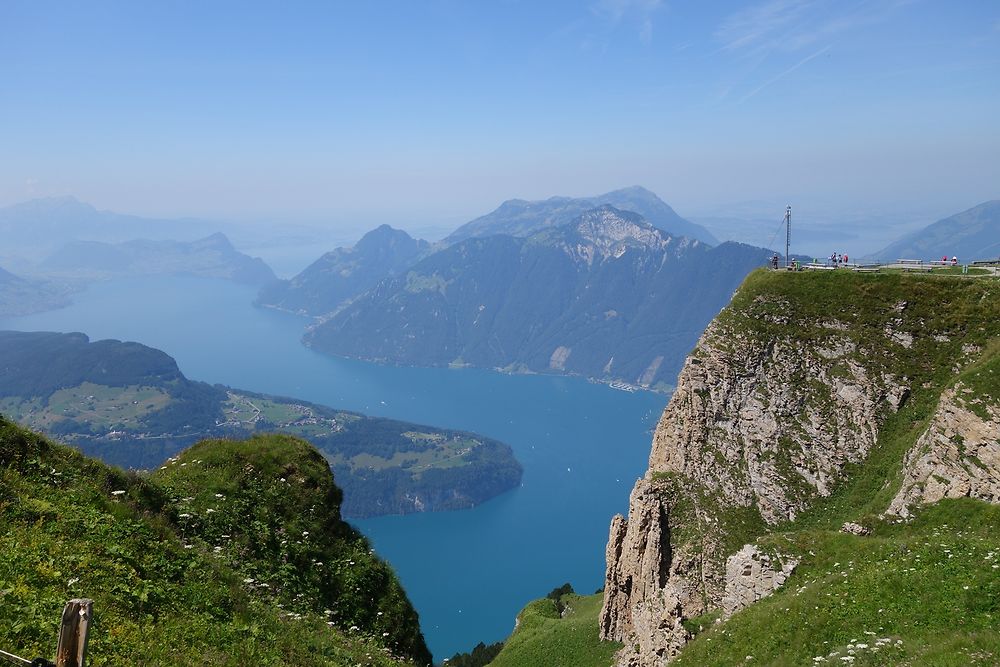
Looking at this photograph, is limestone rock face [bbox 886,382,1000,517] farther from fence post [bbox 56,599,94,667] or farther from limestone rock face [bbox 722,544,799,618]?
fence post [bbox 56,599,94,667]

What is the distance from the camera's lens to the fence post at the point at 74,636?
5984mm

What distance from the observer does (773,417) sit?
42469 mm

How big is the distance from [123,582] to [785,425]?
134 ft

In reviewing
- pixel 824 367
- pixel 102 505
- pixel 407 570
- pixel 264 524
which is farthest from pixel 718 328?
pixel 407 570

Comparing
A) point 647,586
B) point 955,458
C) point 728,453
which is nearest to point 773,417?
point 728,453

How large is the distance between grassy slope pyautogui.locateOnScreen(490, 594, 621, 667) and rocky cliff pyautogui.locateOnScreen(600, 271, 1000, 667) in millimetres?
2100

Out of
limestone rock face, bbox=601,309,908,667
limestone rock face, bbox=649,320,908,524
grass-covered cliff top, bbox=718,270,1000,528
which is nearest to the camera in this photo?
grass-covered cliff top, bbox=718,270,1000,528

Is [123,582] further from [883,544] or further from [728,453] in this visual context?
[728,453]

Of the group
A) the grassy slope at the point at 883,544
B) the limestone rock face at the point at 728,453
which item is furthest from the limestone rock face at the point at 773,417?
the grassy slope at the point at 883,544

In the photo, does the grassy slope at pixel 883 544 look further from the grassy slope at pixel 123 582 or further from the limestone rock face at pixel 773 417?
the grassy slope at pixel 123 582

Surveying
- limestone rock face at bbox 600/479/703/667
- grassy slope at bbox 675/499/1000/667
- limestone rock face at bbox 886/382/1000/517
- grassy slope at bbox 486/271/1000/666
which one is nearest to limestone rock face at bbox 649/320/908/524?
grassy slope at bbox 486/271/1000/666

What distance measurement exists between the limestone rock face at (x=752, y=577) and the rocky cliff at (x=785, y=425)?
0.33m

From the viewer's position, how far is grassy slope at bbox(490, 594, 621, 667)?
153ft

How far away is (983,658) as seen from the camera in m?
13.6
